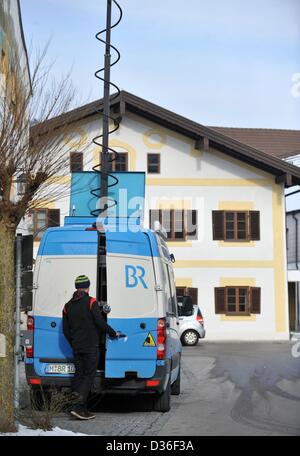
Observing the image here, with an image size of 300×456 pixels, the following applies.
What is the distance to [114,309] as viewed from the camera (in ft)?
31.7

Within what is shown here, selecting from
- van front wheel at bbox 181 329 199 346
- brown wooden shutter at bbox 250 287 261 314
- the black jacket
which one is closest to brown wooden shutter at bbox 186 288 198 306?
brown wooden shutter at bbox 250 287 261 314

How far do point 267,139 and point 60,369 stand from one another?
1748 inches

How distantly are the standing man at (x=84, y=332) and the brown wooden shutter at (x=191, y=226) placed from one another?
76.8 feet

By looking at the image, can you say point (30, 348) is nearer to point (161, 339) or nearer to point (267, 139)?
point (161, 339)

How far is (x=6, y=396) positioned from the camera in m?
7.54

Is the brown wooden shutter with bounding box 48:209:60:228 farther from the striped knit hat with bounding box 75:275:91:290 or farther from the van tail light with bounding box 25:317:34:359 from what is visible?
the striped knit hat with bounding box 75:275:91:290

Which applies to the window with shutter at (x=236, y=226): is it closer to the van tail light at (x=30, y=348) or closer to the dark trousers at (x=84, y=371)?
the van tail light at (x=30, y=348)

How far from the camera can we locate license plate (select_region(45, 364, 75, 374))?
9539 millimetres

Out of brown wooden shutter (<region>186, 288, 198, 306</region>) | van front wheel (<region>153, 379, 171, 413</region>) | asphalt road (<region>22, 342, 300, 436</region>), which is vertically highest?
brown wooden shutter (<region>186, 288, 198, 306</region>)

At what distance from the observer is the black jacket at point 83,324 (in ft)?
30.1

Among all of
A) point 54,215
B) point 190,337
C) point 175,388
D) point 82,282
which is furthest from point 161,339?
point 54,215

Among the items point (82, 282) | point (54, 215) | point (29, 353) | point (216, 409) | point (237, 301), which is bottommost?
point (216, 409)

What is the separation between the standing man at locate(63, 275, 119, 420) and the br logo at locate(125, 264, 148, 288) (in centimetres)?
59

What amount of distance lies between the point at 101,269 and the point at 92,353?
1.38 m
